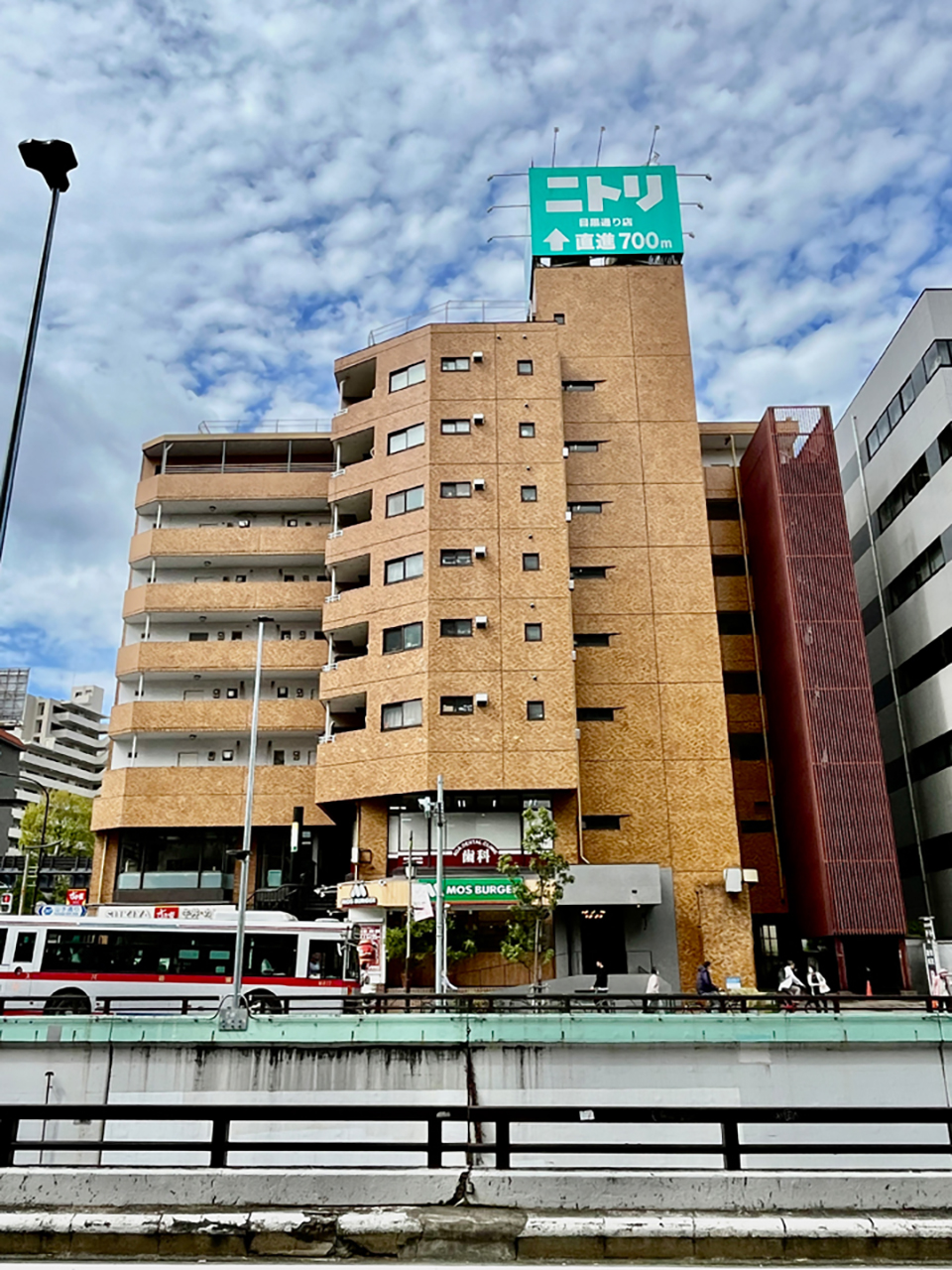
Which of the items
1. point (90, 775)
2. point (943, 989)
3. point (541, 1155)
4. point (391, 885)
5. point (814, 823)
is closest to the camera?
point (541, 1155)

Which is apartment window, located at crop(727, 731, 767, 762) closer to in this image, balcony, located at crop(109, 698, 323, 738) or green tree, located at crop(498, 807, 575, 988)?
green tree, located at crop(498, 807, 575, 988)

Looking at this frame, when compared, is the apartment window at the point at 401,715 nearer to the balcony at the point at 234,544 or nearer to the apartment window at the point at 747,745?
the balcony at the point at 234,544

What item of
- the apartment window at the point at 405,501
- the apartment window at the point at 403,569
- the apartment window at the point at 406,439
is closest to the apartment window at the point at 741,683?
the apartment window at the point at 403,569

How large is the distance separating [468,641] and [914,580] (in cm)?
2209

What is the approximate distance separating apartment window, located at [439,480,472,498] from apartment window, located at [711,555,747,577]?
589 inches

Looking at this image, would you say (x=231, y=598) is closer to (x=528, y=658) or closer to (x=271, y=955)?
(x=528, y=658)

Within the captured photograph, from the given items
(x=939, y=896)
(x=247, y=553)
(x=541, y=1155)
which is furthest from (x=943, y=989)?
(x=247, y=553)

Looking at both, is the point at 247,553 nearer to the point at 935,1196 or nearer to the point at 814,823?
the point at 814,823

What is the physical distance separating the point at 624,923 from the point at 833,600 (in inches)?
657

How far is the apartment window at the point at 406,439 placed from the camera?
43.1 meters

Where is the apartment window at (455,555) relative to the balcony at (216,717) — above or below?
above

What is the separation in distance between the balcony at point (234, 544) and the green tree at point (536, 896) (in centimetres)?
2053

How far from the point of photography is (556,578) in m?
40.1

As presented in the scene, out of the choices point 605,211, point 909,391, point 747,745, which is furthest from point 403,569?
point 909,391
